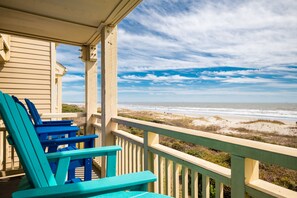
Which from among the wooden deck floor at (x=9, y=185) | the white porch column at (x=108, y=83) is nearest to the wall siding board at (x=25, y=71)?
the wooden deck floor at (x=9, y=185)

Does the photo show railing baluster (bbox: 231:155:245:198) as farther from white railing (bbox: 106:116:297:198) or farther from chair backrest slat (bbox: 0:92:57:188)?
chair backrest slat (bbox: 0:92:57:188)

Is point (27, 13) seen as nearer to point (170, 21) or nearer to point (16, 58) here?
point (16, 58)

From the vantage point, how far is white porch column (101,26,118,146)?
9.92 ft

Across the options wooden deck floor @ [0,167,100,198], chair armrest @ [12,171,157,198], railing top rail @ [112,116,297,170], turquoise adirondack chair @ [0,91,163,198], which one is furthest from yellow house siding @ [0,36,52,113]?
chair armrest @ [12,171,157,198]

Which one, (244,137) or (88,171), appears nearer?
(88,171)

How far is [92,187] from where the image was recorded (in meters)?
0.86

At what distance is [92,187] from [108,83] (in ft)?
7.51

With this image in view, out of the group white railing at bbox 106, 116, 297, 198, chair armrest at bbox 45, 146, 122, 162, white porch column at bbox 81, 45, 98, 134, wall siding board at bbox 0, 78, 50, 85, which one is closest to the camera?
white railing at bbox 106, 116, 297, 198

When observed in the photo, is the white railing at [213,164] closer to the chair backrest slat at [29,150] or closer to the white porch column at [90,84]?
the chair backrest slat at [29,150]

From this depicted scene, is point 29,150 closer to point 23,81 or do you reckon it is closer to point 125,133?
point 125,133

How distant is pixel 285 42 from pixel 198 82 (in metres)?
22.1

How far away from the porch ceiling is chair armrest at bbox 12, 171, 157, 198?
200cm

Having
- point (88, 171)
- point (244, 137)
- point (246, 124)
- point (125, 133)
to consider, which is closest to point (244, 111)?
point (246, 124)

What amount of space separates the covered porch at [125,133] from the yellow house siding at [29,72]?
136 cm
